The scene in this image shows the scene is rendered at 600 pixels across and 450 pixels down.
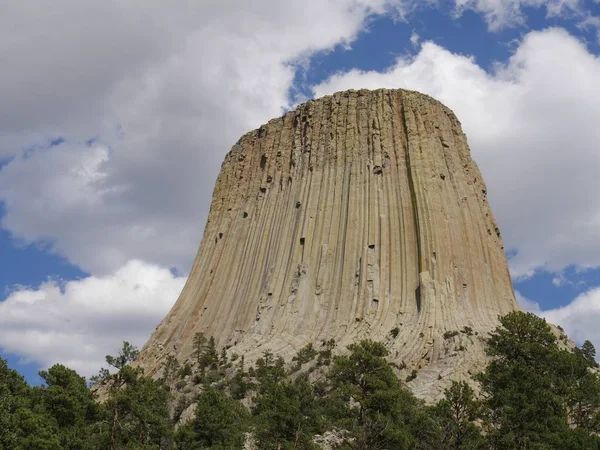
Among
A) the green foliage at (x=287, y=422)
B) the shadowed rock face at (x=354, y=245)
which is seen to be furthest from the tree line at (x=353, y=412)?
the shadowed rock face at (x=354, y=245)

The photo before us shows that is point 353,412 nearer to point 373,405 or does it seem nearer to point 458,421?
point 373,405

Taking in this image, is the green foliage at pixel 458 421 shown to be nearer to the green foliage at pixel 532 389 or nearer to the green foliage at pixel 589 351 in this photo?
the green foliage at pixel 532 389

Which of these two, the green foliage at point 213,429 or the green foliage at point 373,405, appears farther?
the green foliage at point 213,429

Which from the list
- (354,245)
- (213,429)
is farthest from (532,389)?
(354,245)

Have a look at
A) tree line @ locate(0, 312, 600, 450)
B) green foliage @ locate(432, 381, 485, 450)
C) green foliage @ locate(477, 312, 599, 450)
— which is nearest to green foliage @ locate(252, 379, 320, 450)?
tree line @ locate(0, 312, 600, 450)

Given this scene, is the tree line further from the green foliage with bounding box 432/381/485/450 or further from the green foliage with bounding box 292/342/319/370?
the green foliage with bounding box 292/342/319/370

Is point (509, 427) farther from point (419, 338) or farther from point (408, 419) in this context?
point (419, 338)
